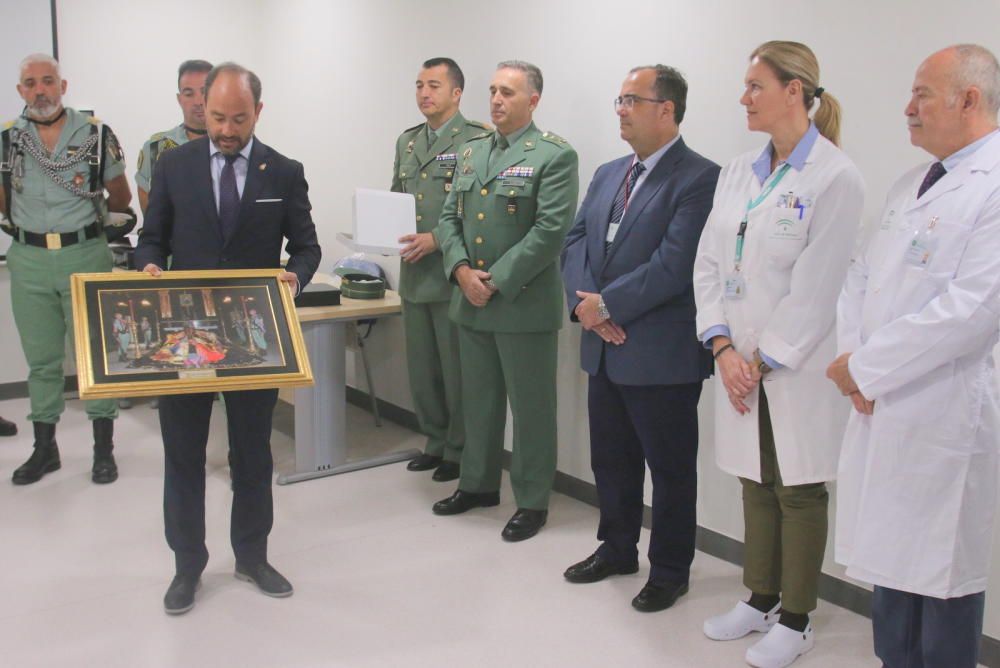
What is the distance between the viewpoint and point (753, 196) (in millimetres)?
2568

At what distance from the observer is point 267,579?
304 centimetres

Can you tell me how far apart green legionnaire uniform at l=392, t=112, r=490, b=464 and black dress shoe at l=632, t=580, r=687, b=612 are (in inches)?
55.9

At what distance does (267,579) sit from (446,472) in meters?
1.28

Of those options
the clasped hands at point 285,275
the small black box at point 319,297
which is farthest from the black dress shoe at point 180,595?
the small black box at point 319,297

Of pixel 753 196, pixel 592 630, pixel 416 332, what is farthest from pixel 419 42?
pixel 592 630

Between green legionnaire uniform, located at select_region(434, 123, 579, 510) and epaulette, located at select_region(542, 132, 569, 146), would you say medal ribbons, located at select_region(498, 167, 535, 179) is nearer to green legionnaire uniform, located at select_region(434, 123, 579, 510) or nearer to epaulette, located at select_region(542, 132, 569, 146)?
green legionnaire uniform, located at select_region(434, 123, 579, 510)

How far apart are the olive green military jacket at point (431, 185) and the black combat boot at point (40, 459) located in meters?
1.70

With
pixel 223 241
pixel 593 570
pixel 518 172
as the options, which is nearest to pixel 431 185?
pixel 518 172

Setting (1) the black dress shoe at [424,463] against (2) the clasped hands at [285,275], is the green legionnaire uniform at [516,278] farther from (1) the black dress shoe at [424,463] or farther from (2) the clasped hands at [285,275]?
(2) the clasped hands at [285,275]

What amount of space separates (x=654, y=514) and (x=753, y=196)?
106 centimetres

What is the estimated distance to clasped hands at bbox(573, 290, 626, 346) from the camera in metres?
2.93

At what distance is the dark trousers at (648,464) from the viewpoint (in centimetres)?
290

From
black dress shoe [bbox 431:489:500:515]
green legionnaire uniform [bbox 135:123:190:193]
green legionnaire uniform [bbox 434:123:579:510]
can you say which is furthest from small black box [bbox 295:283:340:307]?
black dress shoe [bbox 431:489:500:515]

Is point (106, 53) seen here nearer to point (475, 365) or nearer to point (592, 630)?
point (475, 365)
